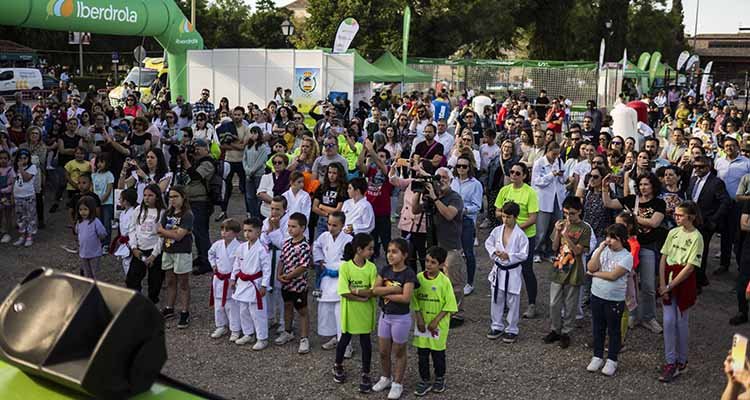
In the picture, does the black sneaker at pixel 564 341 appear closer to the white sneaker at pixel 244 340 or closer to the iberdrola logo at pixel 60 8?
the white sneaker at pixel 244 340

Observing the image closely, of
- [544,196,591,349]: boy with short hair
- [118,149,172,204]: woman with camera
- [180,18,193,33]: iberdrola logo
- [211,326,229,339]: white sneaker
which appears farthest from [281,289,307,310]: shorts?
[180,18,193,33]: iberdrola logo

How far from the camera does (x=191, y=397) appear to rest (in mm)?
2387

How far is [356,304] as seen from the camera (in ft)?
20.9

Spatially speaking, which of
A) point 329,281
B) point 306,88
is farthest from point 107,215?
point 306,88

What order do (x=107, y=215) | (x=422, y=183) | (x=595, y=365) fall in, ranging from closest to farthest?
(x=595, y=365), (x=422, y=183), (x=107, y=215)

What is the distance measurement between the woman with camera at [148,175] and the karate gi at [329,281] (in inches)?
134

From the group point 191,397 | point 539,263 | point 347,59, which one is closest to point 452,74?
point 347,59

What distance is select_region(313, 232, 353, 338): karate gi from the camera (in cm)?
700

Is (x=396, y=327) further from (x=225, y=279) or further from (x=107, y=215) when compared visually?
(x=107, y=215)

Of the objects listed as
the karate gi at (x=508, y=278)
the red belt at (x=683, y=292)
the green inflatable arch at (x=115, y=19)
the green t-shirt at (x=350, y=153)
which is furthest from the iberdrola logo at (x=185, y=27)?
the red belt at (x=683, y=292)

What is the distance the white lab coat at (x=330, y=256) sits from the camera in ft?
23.0

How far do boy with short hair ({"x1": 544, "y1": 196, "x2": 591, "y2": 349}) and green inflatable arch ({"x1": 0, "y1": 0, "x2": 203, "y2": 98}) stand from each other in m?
9.47

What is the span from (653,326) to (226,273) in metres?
4.23

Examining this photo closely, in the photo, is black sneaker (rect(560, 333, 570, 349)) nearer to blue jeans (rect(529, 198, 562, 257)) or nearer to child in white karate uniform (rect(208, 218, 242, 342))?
blue jeans (rect(529, 198, 562, 257))
